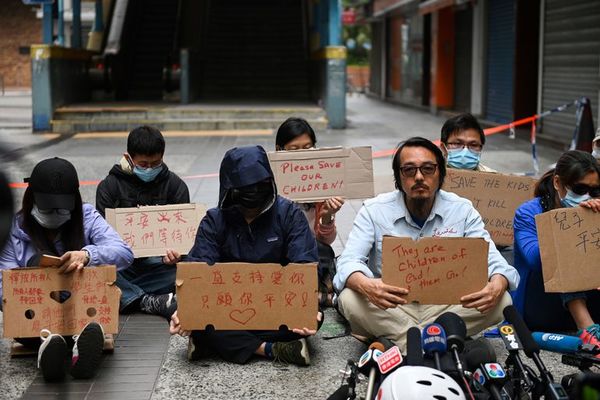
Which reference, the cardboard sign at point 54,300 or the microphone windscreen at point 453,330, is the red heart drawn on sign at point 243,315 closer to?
the cardboard sign at point 54,300

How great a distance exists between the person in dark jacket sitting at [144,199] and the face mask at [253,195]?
46.0 inches

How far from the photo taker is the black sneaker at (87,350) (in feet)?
14.5

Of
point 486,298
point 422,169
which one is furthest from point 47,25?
point 486,298

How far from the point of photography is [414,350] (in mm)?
3600

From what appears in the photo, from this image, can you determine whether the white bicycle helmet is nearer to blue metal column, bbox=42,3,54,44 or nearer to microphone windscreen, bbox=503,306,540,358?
microphone windscreen, bbox=503,306,540,358

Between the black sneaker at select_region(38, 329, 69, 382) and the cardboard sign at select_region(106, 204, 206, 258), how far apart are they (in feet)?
4.27

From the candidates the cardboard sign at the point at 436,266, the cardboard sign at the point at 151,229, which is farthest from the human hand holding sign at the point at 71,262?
the cardboard sign at the point at 436,266

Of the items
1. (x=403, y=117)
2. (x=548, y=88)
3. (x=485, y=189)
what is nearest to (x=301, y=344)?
(x=485, y=189)

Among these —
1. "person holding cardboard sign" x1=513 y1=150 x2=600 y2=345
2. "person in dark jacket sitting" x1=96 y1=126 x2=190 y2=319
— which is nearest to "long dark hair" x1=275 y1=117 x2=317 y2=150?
"person in dark jacket sitting" x1=96 y1=126 x2=190 y2=319

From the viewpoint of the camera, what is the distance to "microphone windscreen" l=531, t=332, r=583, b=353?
15.8 feet

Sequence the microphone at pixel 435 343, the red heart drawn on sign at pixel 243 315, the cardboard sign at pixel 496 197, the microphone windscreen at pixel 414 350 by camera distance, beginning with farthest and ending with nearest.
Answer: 1. the cardboard sign at pixel 496 197
2. the red heart drawn on sign at pixel 243 315
3. the microphone at pixel 435 343
4. the microphone windscreen at pixel 414 350

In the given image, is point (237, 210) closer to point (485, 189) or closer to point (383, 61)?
point (485, 189)

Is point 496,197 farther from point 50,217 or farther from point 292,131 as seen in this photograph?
point 50,217

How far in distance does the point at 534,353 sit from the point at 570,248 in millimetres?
1358
